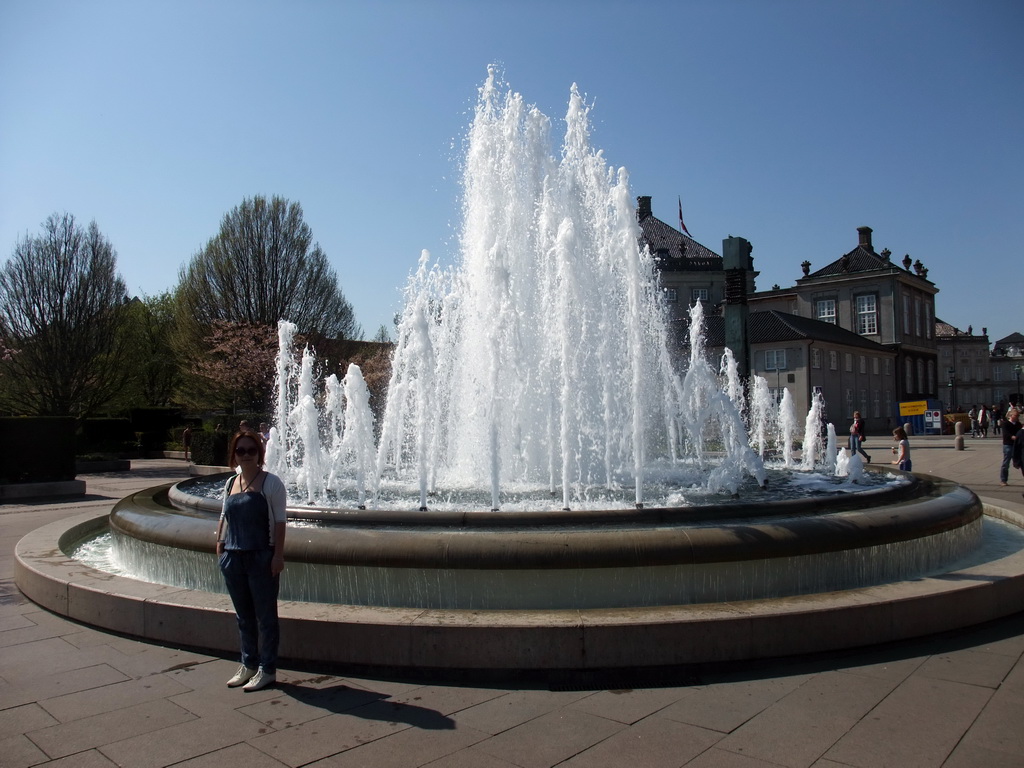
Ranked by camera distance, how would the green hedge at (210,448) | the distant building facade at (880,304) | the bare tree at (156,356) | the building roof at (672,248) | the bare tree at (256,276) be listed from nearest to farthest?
the green hedge at (210,448), the bare tree at (256,276), the bare tree at (156,356), the distant building facade at (880,304), the building roof at (672,248)

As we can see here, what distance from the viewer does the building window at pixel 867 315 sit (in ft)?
191

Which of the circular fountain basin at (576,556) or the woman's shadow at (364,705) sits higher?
the circular fountain basin at (576,556)

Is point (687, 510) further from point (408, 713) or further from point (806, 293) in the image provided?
point (806, 293)

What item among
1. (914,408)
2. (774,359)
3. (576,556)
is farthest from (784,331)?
(576,556)

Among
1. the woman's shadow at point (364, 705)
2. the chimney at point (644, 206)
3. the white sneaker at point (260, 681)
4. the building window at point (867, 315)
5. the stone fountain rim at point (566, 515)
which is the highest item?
the chimney at point (644, 206)

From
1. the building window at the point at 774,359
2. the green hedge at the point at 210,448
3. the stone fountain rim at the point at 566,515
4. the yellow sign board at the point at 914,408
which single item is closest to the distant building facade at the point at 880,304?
the building window at the point at 774,359

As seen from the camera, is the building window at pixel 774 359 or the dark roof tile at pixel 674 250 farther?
the dark roof tile at pixel 674 250

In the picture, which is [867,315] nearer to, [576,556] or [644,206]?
[644,206]

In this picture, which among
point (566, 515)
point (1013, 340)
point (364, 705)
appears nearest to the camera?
point (364, 705)

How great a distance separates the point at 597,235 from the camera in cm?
1361

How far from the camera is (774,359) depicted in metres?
46.8

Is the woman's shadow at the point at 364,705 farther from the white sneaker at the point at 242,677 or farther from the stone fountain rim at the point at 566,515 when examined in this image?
the stone fountain rim at the point at 566,515

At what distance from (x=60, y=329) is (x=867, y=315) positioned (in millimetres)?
55955

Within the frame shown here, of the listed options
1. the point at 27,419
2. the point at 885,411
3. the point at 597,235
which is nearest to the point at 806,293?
the point at 885,411
